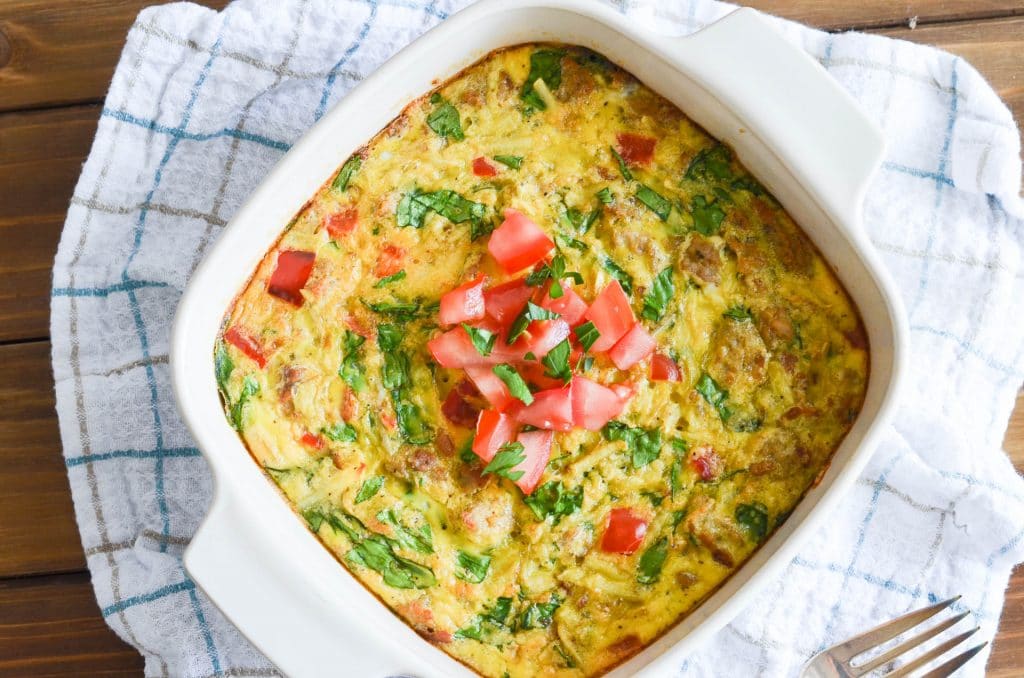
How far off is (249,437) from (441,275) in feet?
1.94

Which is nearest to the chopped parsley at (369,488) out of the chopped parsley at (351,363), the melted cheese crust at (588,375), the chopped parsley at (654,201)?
the melted cheese crust at (588,375)

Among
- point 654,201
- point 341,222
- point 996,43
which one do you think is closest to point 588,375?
point 654,201

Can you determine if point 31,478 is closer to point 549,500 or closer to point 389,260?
point 389,260

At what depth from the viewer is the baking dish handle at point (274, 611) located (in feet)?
7.13

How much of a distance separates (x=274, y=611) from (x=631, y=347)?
1.00m

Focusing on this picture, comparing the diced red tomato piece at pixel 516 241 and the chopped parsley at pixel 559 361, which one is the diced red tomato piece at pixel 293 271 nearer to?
the diced red tomato piece at pixel 516 241

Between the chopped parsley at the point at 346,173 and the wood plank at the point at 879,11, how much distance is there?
1294mm

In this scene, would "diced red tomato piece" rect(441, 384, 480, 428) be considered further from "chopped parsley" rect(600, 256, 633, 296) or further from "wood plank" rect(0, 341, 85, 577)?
"wood plank" rect(0, 341, 85, 577)

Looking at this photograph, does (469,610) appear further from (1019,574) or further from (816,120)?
(1019,574)

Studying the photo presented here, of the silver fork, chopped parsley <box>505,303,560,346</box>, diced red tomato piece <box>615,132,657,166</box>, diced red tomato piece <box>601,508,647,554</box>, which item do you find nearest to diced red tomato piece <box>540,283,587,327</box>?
chopped parsley <box>505,303,560,346</box>

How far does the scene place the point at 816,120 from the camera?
225 centimetres

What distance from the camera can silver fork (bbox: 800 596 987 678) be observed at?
2643mm

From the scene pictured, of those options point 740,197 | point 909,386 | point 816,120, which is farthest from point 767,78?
point 909,386

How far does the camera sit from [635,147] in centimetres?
250
